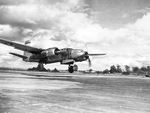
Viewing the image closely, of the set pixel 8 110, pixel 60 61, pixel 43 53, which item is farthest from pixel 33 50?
pixel 8 110

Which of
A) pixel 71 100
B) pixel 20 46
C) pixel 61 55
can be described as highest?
pixel 20 46

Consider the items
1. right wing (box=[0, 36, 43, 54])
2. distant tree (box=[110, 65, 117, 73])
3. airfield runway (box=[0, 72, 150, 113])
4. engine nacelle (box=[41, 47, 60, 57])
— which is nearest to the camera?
airfield runway (box=[0, 72, 150, 113])

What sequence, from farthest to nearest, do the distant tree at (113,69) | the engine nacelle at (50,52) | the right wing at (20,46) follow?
the distant tree at (113,69), the engine nacelle at (50,52), the right wing at (20,46)

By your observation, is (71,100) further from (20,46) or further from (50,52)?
(20,46)

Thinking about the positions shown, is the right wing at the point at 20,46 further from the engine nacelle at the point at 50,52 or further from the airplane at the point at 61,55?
the engine nacelle at the point at 50,52

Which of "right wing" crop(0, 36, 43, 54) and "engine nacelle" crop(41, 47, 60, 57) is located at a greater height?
"right wing" crop(0, 36, 43, 54)

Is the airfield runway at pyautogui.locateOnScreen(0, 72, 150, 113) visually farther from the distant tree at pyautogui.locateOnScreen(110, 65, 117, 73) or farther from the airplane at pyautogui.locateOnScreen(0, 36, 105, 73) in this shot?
the distant tree at pyautogui.locateOnScreen(110, 65, 117, 73)

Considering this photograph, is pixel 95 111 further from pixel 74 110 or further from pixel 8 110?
pixel 8 110

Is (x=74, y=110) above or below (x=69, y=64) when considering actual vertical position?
below

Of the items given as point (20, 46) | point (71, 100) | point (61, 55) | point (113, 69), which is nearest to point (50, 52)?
point (61, 55)

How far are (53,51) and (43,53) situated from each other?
191 cm

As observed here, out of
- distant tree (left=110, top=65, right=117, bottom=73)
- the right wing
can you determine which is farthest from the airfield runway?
distant tree (left=110, top=65, right=117, bottom=73)

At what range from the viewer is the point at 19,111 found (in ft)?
19.4

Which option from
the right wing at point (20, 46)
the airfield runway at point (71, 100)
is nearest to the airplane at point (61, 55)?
the right wing at point (20, 46)
